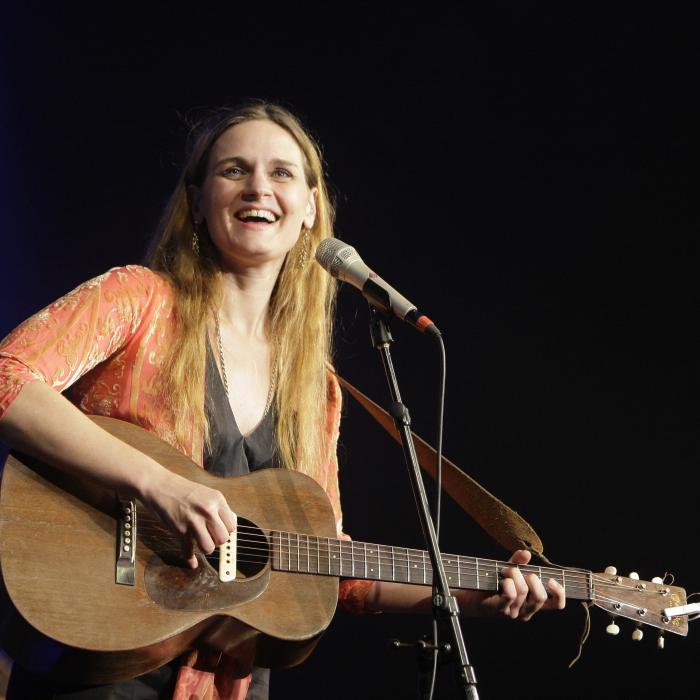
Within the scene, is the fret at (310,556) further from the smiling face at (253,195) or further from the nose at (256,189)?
the nose at (256,189)

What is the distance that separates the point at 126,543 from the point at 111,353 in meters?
0.51

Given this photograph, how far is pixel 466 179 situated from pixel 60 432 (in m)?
2.66

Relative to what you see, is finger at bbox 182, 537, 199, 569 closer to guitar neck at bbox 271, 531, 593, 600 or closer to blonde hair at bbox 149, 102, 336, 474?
guitar neck at bbox 271, 531, 593, 600

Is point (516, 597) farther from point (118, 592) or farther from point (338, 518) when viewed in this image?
point (118, 592)

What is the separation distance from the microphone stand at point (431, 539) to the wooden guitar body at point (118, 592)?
463 mm

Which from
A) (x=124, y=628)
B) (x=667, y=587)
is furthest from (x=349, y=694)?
(x=124, y=628)

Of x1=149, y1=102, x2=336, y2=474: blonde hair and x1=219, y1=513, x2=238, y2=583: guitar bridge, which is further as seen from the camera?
x1=149, y1=102, x2=336, y2=474: blonde hair

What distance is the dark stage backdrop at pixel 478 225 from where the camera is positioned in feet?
12.2

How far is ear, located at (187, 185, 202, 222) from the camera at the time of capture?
2814mm

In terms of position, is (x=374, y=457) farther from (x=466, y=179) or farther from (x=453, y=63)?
(x=453, y=63)

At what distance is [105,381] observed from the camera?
2.30m

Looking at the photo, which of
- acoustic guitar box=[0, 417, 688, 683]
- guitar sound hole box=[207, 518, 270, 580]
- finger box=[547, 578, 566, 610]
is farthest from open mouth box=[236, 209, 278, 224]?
finger box=[547, 578, 566, 610]

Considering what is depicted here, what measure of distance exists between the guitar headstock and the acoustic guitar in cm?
64

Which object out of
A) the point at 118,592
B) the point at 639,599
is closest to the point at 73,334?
the point at 118,592
